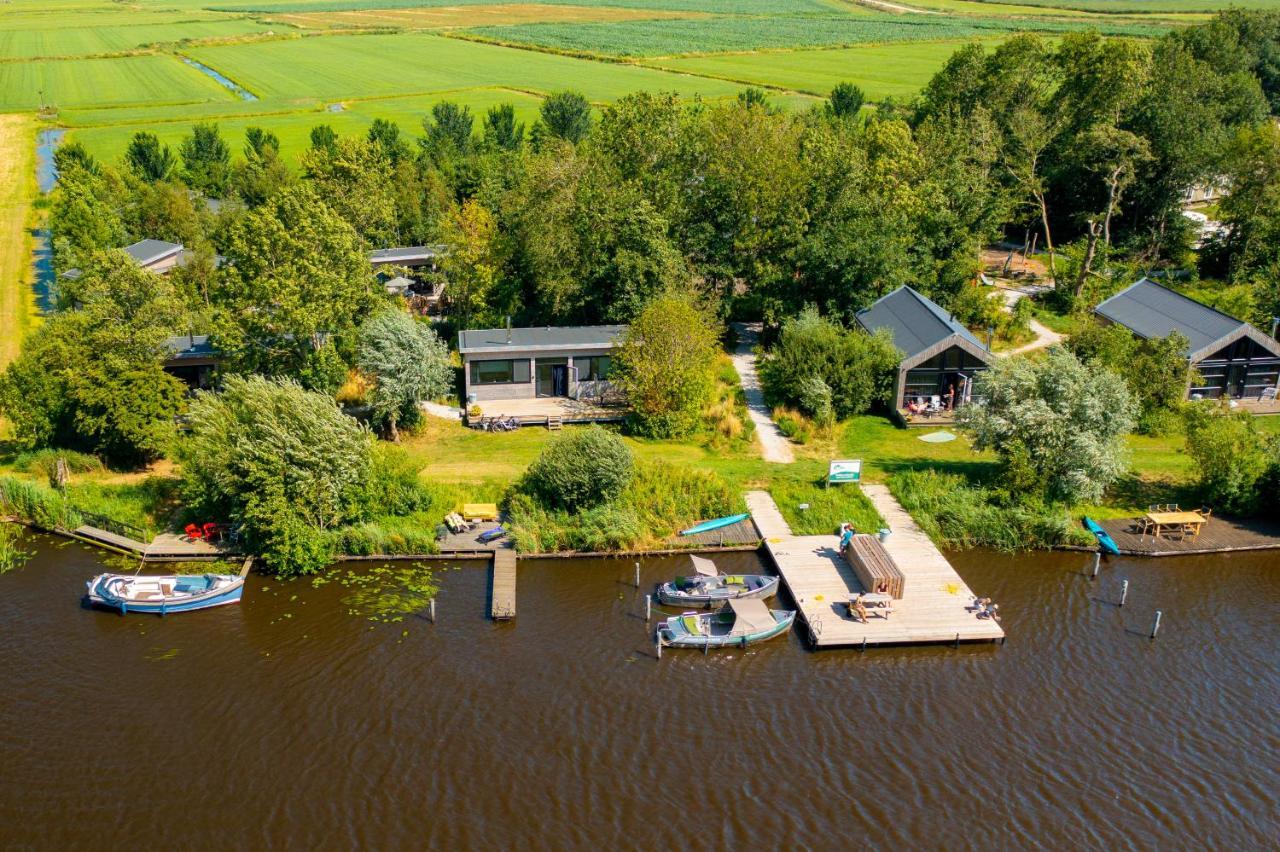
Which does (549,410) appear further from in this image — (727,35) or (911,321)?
(727,35)

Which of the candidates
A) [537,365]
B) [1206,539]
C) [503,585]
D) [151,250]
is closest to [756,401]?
[537,365]

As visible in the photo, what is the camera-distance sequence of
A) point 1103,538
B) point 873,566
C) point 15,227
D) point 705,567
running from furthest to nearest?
1. point 15,227
2. point 1103,538
3. point 705,567
4. point 873,566

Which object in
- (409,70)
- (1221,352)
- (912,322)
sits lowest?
(1221,352)

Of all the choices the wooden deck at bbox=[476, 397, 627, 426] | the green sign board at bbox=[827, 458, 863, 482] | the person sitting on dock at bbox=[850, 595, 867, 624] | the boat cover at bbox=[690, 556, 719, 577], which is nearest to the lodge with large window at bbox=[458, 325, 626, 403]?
the wooden deck at bbox=[476, 397, 627, 426]

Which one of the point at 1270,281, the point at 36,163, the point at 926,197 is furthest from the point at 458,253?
the point at 36,163

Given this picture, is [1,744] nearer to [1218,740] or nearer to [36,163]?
[1218,740]

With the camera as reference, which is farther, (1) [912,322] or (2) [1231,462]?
(1) [912,322]
